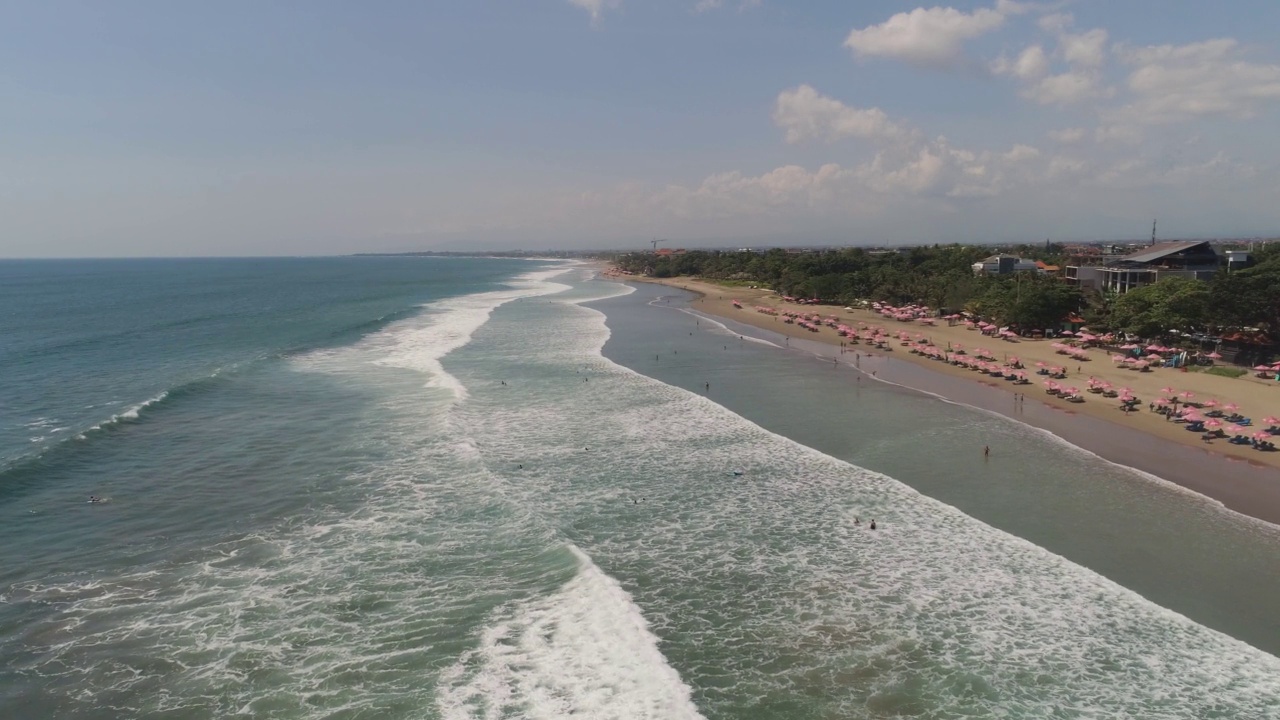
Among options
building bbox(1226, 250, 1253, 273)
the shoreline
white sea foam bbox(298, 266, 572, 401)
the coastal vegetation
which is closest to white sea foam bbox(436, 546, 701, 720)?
the shoreline

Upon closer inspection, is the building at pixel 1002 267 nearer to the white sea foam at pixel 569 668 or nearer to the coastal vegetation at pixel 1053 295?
the coastal vegetation at pixel 1053 295

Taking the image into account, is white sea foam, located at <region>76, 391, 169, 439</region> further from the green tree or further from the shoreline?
the green tree

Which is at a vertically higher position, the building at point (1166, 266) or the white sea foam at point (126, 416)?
the building at point (1166, 266)

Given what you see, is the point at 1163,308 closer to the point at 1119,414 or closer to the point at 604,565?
the point at 1119,414

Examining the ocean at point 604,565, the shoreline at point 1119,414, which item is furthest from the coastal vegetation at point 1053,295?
the ocean at point 604,565

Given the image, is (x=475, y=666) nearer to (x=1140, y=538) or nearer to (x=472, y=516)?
(x=472, y=516)

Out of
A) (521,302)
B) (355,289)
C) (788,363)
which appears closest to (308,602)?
(788,363)
